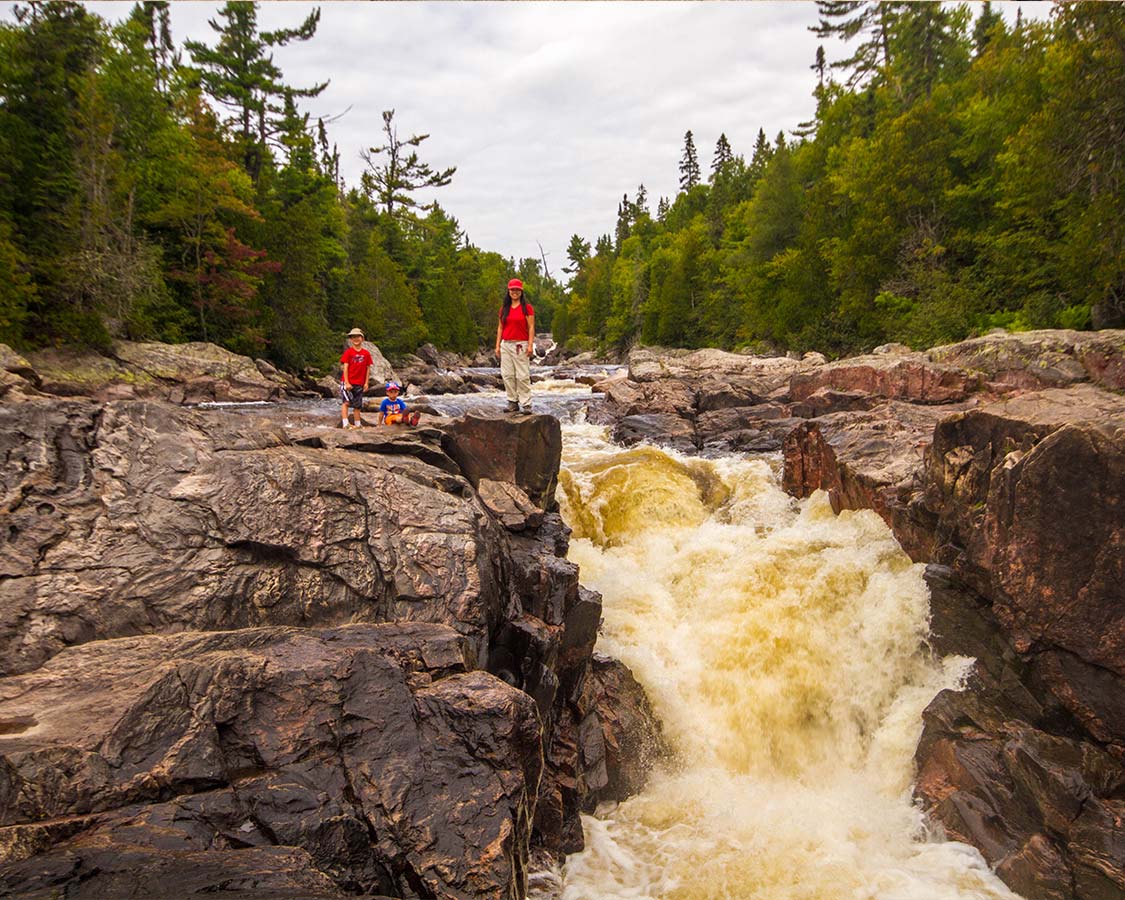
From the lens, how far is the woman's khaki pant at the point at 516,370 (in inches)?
422

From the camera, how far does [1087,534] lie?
683 centimetres

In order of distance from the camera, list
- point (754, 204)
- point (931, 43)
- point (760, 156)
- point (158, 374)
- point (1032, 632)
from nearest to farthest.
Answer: point (1032, 632) → point (158, 374) → point (931, 43) → point (754, 204) → point (760, 156)

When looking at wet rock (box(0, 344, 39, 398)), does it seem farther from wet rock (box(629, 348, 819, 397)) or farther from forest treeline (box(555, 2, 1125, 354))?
forest treeline (box(555, 2, 1125, 354))

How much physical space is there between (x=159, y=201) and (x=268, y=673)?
30515 mm

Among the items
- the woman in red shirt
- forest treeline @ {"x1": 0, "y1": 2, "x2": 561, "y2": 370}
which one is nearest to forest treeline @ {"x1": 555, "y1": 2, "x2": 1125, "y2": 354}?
the woman in red shirt

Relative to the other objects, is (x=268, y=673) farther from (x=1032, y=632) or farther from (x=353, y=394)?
(x=1032, y=632)

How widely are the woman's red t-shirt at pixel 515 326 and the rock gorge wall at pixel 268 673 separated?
331cm

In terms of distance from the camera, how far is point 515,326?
1057cm

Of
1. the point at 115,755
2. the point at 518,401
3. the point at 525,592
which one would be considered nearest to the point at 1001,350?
the point at 518,401

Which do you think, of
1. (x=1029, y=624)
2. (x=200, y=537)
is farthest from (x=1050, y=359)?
(x=200, y=537)

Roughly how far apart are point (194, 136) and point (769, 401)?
102 feet

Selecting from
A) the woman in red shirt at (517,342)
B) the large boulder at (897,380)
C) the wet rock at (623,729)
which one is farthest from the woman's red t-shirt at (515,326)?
the large boulder at (897,380)

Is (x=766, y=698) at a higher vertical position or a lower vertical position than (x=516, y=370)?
lower

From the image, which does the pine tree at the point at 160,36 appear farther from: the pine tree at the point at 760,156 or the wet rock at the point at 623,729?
the pine tree at the point at 760,156
